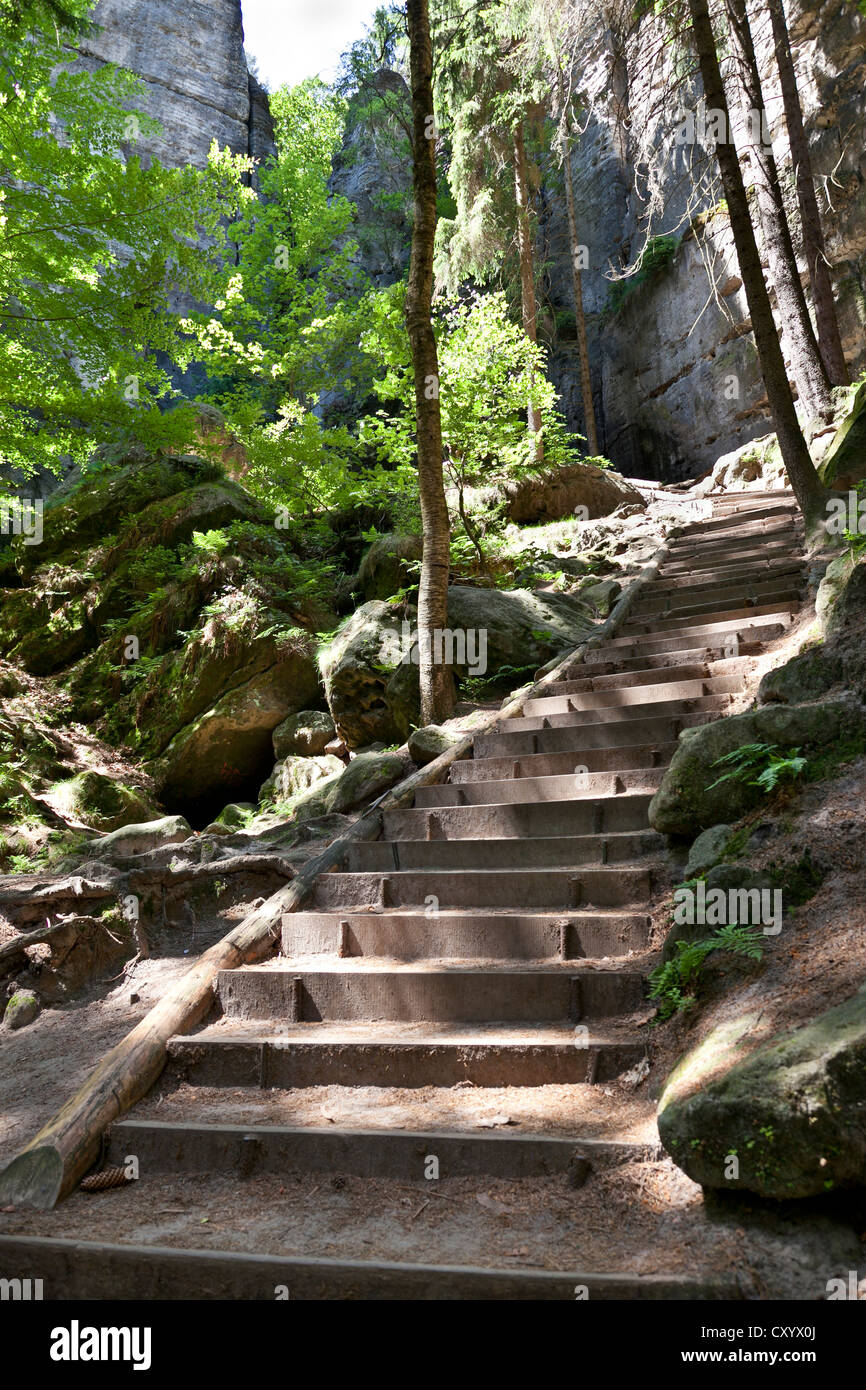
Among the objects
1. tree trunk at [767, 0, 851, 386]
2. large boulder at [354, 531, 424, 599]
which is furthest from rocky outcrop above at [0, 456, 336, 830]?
tree trunk at [767, 0, 851, 386]

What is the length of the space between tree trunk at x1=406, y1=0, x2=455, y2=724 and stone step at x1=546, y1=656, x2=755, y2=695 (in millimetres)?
1234

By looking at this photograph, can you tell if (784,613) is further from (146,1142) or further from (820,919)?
(146,1142)

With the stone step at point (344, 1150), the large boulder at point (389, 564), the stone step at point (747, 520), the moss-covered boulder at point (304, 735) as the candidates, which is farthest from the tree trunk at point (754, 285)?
the stone step at point (344, 1150)

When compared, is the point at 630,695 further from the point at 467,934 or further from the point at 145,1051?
the point at 145,1051

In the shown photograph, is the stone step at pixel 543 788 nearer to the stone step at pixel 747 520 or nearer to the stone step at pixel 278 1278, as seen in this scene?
the stone step at pixel 278 1278

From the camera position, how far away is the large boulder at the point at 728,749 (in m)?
4.12

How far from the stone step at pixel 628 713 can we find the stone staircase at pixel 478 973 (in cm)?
1

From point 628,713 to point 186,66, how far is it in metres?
36.4

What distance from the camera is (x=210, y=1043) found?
3.94 metres

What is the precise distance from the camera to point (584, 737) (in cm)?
656

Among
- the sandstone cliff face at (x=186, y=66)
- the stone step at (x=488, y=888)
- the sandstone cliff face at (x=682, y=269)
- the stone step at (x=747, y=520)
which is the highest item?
the sandstone cliff face at (x=186, y=66)

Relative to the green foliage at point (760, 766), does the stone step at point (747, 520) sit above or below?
above

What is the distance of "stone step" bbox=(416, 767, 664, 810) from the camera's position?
566 centimetres
